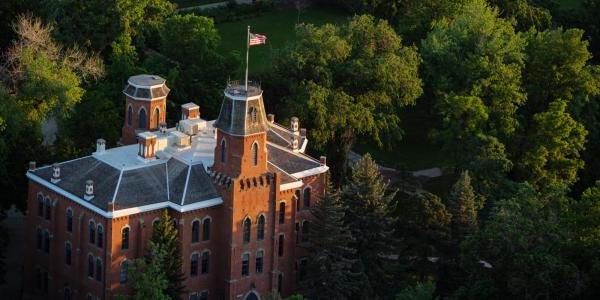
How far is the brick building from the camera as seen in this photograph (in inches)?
3947

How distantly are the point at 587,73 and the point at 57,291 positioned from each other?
167 ft

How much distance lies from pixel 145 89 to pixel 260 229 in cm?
1369

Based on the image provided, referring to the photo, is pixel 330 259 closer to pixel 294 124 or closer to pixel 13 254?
pixel 294 124

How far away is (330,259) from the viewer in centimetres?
10425

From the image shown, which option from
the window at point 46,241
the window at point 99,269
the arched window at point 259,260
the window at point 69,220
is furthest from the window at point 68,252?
the arched window at point 259,260

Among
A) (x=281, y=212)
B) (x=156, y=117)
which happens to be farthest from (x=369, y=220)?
(x=156, y=117)

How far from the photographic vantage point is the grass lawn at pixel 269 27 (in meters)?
154

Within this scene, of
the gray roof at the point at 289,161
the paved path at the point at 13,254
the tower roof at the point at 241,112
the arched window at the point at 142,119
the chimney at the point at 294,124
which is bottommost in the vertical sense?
the paved path at the point at 13,254

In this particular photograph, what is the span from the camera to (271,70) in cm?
12938

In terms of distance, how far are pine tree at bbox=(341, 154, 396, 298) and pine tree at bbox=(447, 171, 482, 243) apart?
4586 millimetres

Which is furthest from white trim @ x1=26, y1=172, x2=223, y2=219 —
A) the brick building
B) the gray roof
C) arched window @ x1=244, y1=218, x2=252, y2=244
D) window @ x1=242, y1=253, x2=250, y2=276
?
the gray roof

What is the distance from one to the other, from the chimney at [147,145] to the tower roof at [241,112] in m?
5.12

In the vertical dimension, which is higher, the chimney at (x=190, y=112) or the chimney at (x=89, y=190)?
the chimney at (x=190, y=112)

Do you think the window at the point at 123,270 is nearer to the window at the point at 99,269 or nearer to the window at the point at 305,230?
the window at the point at 99,269
